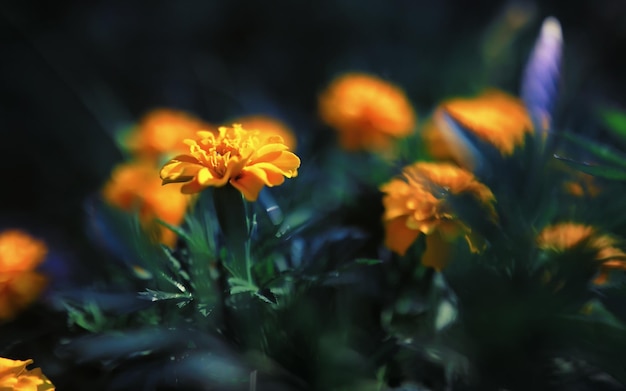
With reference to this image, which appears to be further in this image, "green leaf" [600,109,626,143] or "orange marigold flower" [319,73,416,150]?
"orange marigold flower" [319,73,416,150]

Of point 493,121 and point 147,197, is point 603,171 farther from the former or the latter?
point 147,197

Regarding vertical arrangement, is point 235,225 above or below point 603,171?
above

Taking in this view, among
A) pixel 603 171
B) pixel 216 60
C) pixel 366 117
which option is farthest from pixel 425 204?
pixel 216 60

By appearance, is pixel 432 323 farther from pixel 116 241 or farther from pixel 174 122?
pixel 174 122

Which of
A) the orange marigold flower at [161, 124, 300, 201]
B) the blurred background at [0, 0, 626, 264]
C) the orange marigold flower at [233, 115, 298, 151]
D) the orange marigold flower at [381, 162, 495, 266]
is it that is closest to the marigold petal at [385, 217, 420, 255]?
the orange marigold flower at [381, 162, 495, 266]

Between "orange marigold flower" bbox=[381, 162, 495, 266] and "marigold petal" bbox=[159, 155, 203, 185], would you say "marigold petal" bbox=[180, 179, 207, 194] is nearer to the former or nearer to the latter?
"marigold petal" bbox=[159, 155, 203, 185]

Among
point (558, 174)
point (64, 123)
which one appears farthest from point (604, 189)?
point (64, 123)

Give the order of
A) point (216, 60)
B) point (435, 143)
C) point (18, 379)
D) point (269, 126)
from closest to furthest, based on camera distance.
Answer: point (18, 379)
point (435, 143)
point (269, 126)
point (216, 60)
